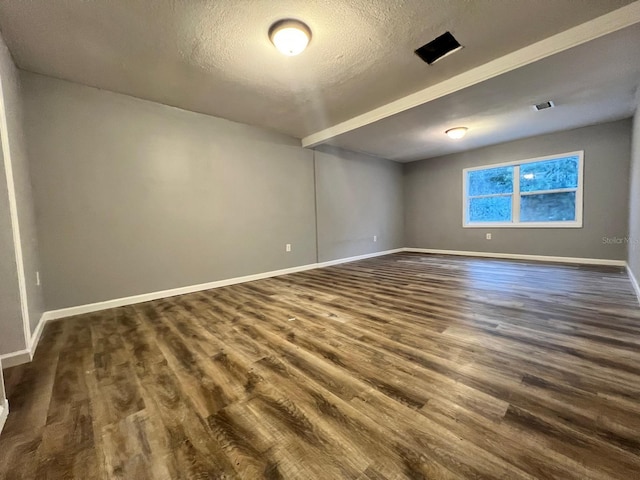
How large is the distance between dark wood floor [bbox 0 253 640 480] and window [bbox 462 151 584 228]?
2.92 meters

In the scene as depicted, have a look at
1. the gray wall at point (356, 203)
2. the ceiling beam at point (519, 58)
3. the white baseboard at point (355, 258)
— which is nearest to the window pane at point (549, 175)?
the gray wall at point (356, 203)

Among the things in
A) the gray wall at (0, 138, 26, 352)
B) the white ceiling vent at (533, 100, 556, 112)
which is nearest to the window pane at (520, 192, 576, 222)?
the white ceiling vent at (533, 100, 556, 112)

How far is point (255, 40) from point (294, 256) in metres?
3.27

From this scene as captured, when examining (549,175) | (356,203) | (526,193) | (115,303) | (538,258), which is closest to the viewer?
(115,303)

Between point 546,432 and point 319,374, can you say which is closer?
point 546,432

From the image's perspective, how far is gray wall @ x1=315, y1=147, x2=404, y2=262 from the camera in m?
5.28

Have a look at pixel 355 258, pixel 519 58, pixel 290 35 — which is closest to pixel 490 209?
pixel 355 258

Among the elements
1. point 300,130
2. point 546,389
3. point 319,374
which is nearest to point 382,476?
point 319,374

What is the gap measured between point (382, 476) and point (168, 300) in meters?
3.12

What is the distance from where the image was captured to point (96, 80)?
274cm

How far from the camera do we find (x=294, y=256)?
4.78m

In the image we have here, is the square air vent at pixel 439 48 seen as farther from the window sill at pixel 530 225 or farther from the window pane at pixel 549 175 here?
the window sill at pixel 530 225

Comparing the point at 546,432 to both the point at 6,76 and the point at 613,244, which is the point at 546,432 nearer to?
the point at 6,76

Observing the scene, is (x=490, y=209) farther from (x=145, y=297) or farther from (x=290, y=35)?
(x=145, y=297)
